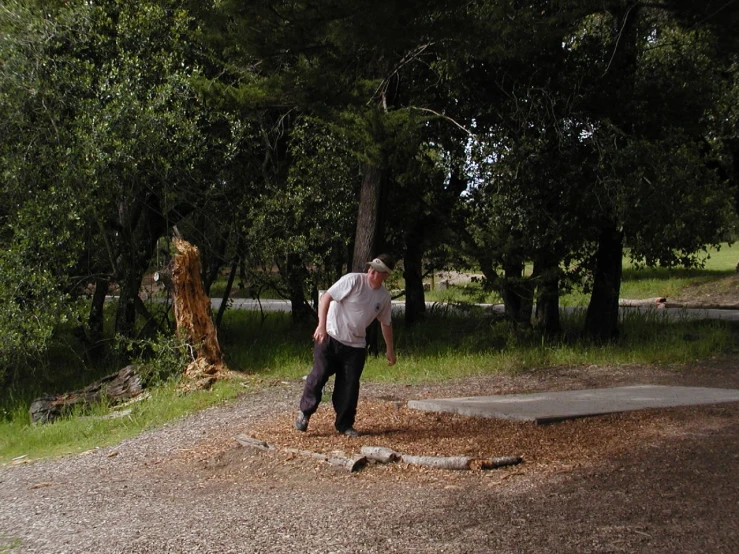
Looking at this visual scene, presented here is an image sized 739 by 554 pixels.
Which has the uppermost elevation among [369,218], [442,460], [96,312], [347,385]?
[369,218]

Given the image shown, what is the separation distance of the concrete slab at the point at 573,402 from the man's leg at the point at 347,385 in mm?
1341

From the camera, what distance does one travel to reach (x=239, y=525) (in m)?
5.75

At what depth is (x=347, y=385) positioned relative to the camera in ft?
25.9

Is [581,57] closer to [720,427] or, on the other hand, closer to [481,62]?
[481,62]

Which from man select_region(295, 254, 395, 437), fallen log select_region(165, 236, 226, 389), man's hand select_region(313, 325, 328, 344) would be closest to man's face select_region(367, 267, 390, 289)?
man select_region(295, 254, 395, 437)

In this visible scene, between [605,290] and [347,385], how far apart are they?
7960 millimetres

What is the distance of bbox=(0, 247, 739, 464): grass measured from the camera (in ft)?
33.9

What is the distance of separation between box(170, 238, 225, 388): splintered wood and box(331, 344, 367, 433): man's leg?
14.8 feet

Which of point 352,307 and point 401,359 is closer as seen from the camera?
point 352,307

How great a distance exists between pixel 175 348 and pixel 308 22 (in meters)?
4.71

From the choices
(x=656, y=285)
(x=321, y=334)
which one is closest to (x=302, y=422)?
(x=321, y=334)

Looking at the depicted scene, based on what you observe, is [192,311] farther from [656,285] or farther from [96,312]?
[656,285]

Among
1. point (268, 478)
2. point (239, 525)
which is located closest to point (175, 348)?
point (268, 478)

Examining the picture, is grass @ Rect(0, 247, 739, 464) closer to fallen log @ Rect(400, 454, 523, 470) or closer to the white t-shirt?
the white t-shirt
